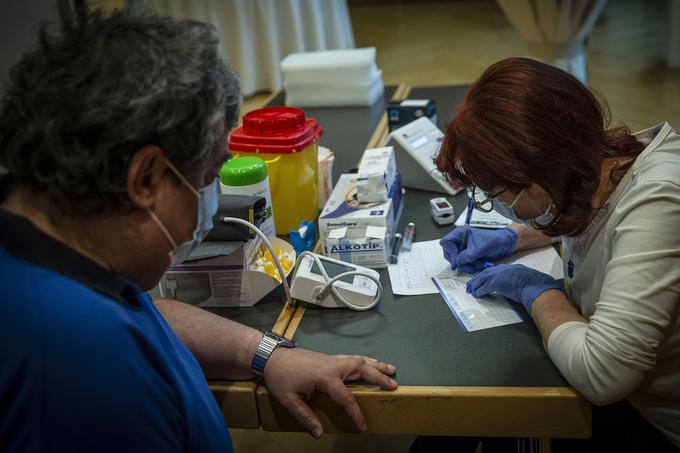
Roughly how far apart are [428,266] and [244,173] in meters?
0.51

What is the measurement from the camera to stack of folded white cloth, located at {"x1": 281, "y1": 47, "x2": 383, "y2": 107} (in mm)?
2951

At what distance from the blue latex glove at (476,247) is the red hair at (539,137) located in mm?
284

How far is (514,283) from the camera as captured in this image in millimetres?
1443

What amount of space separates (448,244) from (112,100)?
3.26ft

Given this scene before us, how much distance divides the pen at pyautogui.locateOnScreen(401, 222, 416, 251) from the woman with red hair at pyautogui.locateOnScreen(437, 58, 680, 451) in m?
0.30

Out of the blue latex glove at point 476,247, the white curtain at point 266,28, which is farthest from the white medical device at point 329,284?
the white curtain at point 266,28

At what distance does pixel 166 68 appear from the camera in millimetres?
890

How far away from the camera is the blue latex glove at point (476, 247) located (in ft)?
5.32

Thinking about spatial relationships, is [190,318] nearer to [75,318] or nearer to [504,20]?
[75,318]

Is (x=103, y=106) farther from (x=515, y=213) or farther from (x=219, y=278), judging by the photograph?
(x=515, y=213)

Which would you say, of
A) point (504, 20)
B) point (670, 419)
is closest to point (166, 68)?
point (670, 419)

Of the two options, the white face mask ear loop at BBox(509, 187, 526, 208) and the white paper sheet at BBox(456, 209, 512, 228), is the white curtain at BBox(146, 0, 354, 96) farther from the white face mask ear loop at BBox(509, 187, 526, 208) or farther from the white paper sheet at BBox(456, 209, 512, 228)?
the white face mask ear loop at BBox(509, 187, 526, 208)

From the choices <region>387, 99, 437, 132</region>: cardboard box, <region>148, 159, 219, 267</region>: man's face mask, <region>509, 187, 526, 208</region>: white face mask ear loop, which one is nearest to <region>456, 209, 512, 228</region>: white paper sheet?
<region>509, 187, 526, 208</region>: white face mask ear loop

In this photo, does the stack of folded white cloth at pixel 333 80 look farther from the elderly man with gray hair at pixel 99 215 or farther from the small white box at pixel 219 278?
the elderly man with gray hair at pixel 99 215
